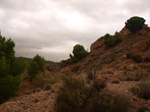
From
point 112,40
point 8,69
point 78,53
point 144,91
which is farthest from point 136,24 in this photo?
point 144,91

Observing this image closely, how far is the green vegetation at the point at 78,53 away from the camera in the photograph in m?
40.8

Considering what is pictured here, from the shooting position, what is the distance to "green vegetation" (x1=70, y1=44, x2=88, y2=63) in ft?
134

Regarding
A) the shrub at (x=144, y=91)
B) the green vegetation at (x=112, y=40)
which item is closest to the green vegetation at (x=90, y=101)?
the shrub at (x=144, y=91)

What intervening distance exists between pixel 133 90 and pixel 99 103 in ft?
9.24

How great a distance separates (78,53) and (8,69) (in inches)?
1194

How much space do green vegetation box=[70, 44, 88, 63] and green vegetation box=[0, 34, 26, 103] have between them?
28220 mm

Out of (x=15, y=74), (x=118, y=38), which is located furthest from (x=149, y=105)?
(x=118, y=38)

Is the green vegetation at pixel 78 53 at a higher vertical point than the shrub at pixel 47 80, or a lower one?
higher

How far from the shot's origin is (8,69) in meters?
11.3

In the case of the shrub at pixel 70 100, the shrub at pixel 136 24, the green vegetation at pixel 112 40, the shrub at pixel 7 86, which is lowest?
the shrub at pixel 7 86

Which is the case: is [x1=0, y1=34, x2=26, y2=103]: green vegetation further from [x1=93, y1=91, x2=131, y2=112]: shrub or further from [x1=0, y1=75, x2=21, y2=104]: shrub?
[x1=93, y1=91, x2=131, y2=112]: shrub

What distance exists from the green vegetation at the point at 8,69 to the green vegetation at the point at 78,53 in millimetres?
28220

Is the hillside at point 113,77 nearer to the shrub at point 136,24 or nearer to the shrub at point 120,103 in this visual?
the shrub at point 120,103

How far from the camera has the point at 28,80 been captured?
25.8m
